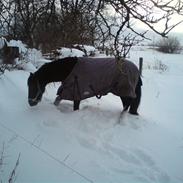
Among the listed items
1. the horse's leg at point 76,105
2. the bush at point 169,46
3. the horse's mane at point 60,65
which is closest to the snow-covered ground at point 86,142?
the horse's leg at point 76,105

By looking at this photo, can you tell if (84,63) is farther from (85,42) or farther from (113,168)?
→ (113,168)

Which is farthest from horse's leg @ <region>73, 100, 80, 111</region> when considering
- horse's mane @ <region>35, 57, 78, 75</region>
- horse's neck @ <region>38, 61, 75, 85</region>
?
horse's mane @ <region>35, 57, 78, 75</region>

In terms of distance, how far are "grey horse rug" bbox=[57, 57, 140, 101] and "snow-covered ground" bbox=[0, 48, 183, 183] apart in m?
0.38

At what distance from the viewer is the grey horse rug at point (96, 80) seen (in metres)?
6.06

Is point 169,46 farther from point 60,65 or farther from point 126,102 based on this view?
point 60,65

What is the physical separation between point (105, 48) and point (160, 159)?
1.85 m

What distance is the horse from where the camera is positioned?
20.0ft

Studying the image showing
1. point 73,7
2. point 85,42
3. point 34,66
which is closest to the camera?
point 73,7

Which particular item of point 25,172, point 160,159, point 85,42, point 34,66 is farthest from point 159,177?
point 34,66

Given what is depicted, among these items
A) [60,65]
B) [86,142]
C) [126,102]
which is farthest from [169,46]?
[86,142]

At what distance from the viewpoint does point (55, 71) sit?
6.37 metres

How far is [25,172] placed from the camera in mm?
4238

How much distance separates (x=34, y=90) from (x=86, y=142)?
5.43 ft

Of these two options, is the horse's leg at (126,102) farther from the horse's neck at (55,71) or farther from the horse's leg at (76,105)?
the horse's neck at (55,71)
